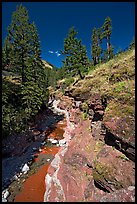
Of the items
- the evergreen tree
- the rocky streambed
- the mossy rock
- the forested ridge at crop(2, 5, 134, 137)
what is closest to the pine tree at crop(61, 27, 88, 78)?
the forested ridge at crop(2, 5, 134, 137)

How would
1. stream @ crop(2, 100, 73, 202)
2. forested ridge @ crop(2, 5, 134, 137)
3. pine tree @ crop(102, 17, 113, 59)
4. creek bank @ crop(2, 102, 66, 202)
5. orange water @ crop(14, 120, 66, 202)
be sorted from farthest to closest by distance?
pine tree @ crop(102, 17, 113, 59)
forested ridge @ crop(2, 5, 134, 137)
creek bank @ crop(2, 102, 66, 202)
stream @ crop(2, 100, 73, 202)
orange water @ crop(14, 120, 66, 202)

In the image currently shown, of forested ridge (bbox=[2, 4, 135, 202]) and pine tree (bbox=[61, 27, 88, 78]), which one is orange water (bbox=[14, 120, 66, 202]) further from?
pine tree (bbox=[61, 27, 88, 78])

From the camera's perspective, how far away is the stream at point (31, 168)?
40.2 feet

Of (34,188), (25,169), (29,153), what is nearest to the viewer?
(34,188)

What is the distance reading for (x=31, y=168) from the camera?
50.8 ft

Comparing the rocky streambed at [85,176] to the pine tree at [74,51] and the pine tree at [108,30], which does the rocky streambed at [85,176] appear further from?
the pine tree at [108,30]

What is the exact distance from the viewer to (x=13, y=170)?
14859mm

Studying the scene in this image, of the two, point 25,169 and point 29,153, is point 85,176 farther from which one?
point 29,153

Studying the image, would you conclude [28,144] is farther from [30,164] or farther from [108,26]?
[108,26]

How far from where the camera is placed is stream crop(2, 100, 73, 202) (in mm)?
12255

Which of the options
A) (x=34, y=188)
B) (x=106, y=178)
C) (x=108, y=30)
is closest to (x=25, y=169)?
(x=34, y=188)

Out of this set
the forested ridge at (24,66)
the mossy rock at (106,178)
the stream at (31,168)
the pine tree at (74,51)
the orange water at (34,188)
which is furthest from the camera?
the pine tree at (74,51)

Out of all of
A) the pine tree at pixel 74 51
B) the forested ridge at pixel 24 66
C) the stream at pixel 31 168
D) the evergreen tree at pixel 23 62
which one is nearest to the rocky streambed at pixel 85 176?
the stream at pixel 31 168

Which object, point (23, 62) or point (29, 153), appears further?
point (23, 62)
